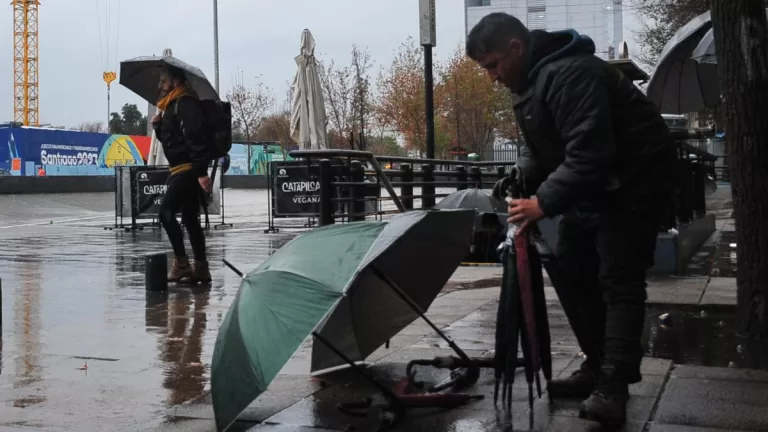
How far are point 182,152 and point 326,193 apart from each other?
1.59m

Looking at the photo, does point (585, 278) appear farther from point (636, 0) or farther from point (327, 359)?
point (636, 0)

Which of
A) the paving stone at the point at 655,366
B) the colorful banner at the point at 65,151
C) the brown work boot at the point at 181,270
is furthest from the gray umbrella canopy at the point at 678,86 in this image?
the colorful banner at the point at 65,151

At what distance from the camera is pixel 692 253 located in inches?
429

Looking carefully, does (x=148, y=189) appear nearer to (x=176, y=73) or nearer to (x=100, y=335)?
(x=176, y=73)

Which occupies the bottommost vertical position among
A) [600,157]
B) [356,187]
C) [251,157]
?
[356,187]

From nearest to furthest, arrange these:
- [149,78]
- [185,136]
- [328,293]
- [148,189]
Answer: [328,293]
[185,136]
[149,78]
[148,189]

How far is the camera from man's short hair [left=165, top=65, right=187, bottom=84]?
29.7ft

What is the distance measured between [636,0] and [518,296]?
29.3m

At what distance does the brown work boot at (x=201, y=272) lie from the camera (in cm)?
916

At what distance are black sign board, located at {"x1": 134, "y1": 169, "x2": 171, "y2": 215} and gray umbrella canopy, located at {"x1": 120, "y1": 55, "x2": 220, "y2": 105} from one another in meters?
6.53

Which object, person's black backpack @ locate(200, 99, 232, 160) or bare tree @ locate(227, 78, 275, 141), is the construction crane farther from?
person's black backpack @ locate(200, 99, 232, 160)

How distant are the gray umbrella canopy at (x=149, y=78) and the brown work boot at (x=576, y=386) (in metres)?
6.19

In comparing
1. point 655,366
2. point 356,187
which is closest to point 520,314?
point 655,366

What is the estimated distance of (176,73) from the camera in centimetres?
909
